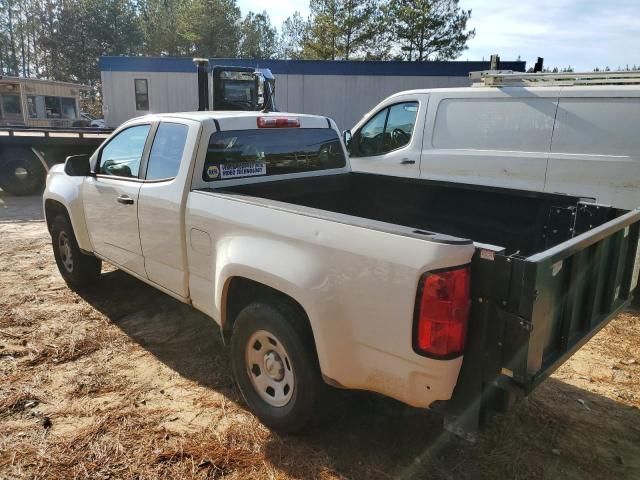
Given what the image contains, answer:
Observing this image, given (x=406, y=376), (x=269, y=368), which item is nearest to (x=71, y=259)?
(x=269, y=368)

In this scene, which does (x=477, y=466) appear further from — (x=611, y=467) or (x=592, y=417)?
(x=592, y=417)

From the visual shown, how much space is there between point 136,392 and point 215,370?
0.56 meters

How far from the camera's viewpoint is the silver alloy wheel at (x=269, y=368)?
2.74 metres

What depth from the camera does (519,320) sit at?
191cm

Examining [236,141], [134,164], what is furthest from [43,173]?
[236,141]

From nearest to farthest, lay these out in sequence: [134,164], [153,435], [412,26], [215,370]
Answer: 1. [153,435]
2. [215,370]
3. [134,164]
4. [412,26]

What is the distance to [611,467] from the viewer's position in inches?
103

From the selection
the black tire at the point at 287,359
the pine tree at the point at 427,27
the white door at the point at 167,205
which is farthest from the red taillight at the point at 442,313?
the pine tree at the point at 427,27

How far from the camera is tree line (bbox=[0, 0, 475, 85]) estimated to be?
3319 cm

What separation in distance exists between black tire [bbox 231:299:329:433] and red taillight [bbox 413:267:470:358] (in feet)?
2.26

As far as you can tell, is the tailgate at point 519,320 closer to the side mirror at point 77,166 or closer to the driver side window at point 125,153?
the driver side window at point 125,153

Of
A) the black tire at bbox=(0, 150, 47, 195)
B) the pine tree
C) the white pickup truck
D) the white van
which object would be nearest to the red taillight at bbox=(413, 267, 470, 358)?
the white pickup truck

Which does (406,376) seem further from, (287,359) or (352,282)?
(287,359)

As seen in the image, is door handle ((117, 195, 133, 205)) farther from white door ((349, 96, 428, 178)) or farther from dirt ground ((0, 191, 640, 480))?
white door ((349, 96, 428, 178))
